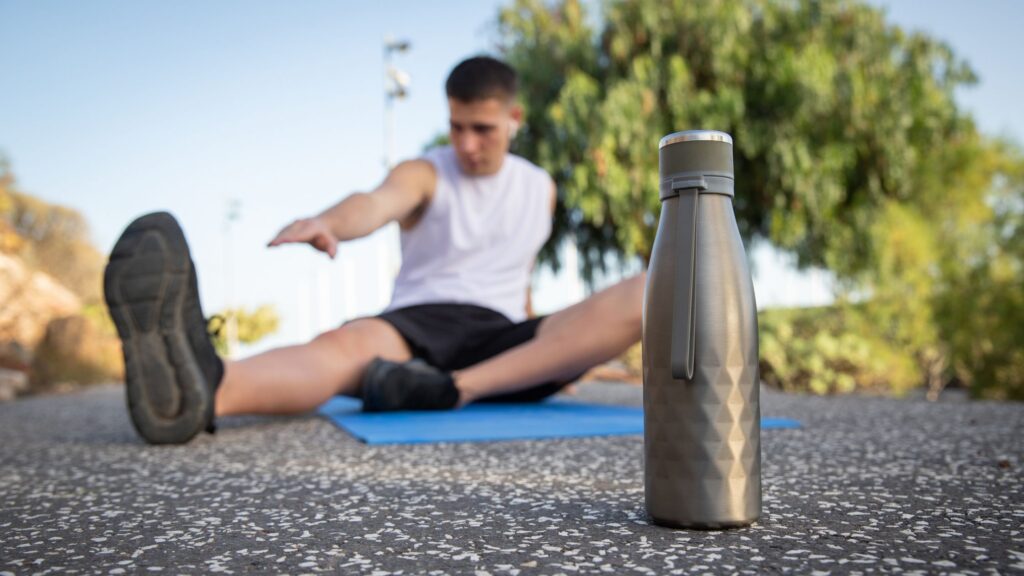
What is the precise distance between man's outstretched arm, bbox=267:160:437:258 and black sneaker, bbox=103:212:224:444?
393mm

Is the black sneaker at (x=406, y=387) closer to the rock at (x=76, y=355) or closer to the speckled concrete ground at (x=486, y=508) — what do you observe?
the speckled concrete ground at (x=486, y=508)

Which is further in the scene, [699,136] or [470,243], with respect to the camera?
[470,243]

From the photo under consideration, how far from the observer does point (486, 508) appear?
138 cm

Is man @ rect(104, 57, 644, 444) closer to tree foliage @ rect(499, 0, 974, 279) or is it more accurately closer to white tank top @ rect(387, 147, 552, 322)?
white tank top @ rect(387, 147, 552, 322)

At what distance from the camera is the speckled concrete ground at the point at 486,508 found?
3.42 ft

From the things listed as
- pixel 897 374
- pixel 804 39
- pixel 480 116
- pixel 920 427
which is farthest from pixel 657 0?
pixel 920 427

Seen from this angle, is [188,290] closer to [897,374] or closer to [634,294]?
[634,294]

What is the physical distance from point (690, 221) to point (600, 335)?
173 cm

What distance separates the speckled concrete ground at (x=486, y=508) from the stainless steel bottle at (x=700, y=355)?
0.07 meters

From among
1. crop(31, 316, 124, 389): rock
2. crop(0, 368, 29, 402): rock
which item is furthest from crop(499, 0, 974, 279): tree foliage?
crop(0, 368, 29, 402): rock

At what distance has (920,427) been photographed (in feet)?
8.21

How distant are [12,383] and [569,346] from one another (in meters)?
5.86

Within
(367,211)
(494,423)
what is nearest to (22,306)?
(367,211)

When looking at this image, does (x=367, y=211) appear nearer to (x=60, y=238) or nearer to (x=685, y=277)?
(x=685, y=277)
